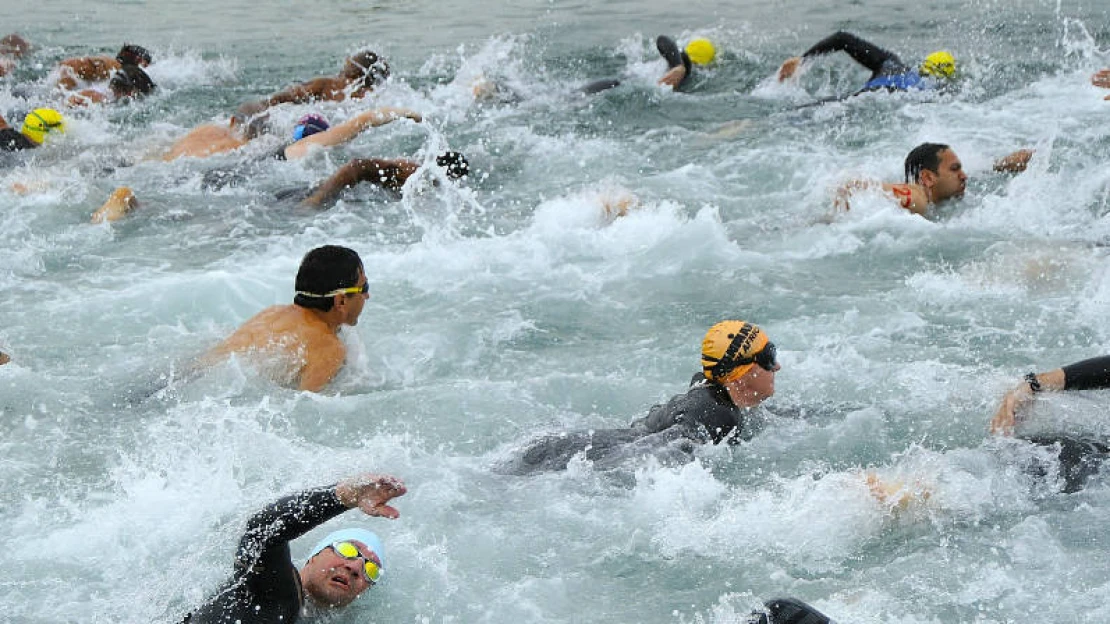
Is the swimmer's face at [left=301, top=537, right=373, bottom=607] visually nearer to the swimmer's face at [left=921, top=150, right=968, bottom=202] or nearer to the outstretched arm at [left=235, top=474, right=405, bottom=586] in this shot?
the outstretched arm at [left=235, top=474, right=405, bottom=586]

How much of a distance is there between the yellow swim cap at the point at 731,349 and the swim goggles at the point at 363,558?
6.16ft

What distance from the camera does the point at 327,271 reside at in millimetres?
6688

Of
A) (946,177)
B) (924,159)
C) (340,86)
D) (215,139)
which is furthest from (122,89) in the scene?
(946,177)

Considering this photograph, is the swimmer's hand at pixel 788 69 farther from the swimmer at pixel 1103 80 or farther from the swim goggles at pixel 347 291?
the swim goggles at pixel 347 291

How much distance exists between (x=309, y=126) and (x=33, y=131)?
2.77m

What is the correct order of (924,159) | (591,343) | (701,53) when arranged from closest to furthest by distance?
(591,343) < (924,159) < (701,53)

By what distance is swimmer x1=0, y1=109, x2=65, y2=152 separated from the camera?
11.8m

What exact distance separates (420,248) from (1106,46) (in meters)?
9.41

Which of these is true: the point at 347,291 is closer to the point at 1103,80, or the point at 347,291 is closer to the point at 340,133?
the point at 340,133

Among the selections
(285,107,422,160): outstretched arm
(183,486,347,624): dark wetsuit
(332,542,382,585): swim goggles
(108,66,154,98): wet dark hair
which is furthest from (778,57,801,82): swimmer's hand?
(183,486,347,624): dark wetsuit

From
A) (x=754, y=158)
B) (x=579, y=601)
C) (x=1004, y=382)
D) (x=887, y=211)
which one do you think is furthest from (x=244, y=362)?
(x=754, y=158)

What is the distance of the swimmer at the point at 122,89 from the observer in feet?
46.2

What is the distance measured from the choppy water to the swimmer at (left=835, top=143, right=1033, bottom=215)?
165 mm

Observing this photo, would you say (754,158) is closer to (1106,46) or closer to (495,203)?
(495,203)
